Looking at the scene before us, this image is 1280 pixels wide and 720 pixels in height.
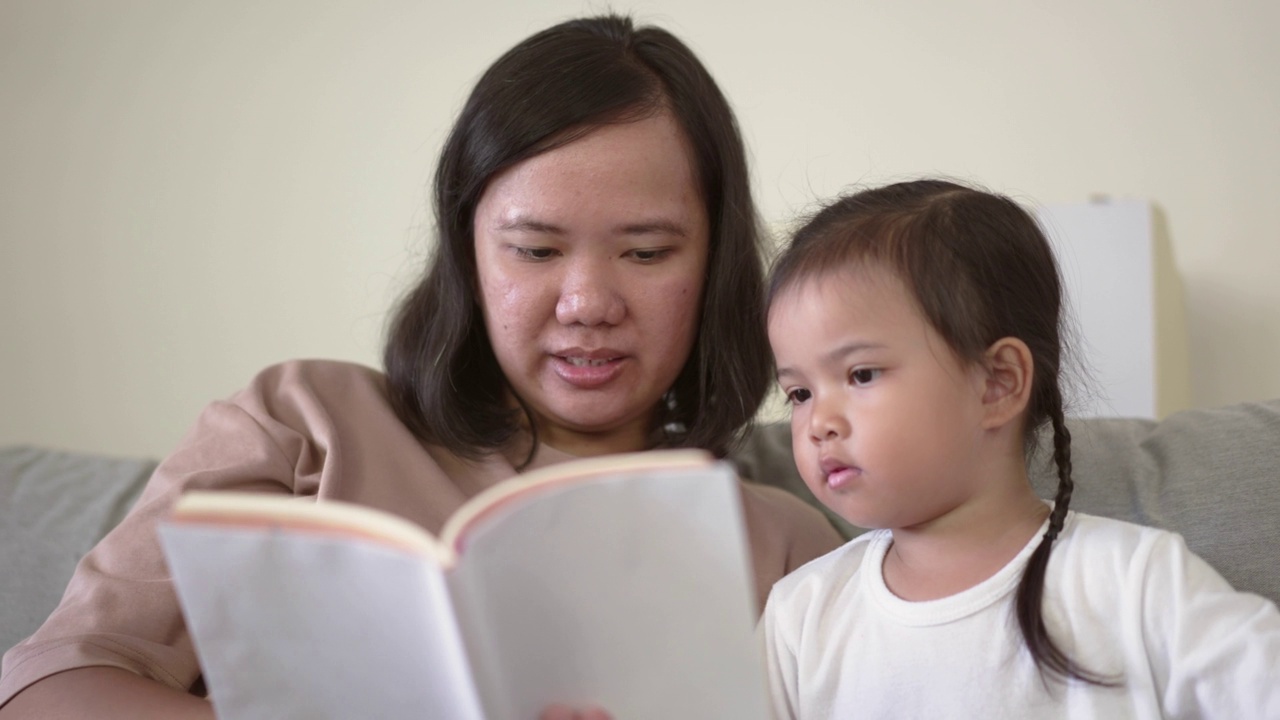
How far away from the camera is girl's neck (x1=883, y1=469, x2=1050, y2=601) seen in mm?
1099

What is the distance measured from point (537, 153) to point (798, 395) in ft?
1.57

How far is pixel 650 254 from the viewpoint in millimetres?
1459

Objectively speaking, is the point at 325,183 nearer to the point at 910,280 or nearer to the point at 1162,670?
the point at 910,280

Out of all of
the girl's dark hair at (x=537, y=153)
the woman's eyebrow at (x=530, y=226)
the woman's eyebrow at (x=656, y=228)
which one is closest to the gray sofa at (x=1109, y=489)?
the girl's dark hair at (x=537, y=153)

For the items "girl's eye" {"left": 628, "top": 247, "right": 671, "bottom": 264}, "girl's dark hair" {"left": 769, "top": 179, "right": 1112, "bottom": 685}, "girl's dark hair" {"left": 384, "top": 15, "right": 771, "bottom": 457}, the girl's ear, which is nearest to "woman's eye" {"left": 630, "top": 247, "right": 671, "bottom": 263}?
"girl's eye" {"left": 628, "top": 247, "right": 671, "bottom": 264}

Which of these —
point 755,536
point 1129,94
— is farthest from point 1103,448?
point 1129,94

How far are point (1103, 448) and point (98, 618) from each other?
120 cm

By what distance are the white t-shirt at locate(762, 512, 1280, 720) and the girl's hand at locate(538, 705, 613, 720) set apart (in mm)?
428

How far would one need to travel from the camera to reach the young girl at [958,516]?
1.01 meters

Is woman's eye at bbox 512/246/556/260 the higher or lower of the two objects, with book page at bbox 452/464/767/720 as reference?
higher

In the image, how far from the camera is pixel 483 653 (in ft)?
2.35

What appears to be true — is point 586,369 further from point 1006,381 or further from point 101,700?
point 101,700

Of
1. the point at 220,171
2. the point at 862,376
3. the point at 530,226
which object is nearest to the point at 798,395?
the point at 862,376

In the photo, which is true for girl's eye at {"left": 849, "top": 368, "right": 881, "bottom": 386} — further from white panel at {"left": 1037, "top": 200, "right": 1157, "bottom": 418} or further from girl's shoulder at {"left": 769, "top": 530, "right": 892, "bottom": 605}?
white panel at {"left": 1037, "top": 200, "right": 1157, "bottom": 418}
